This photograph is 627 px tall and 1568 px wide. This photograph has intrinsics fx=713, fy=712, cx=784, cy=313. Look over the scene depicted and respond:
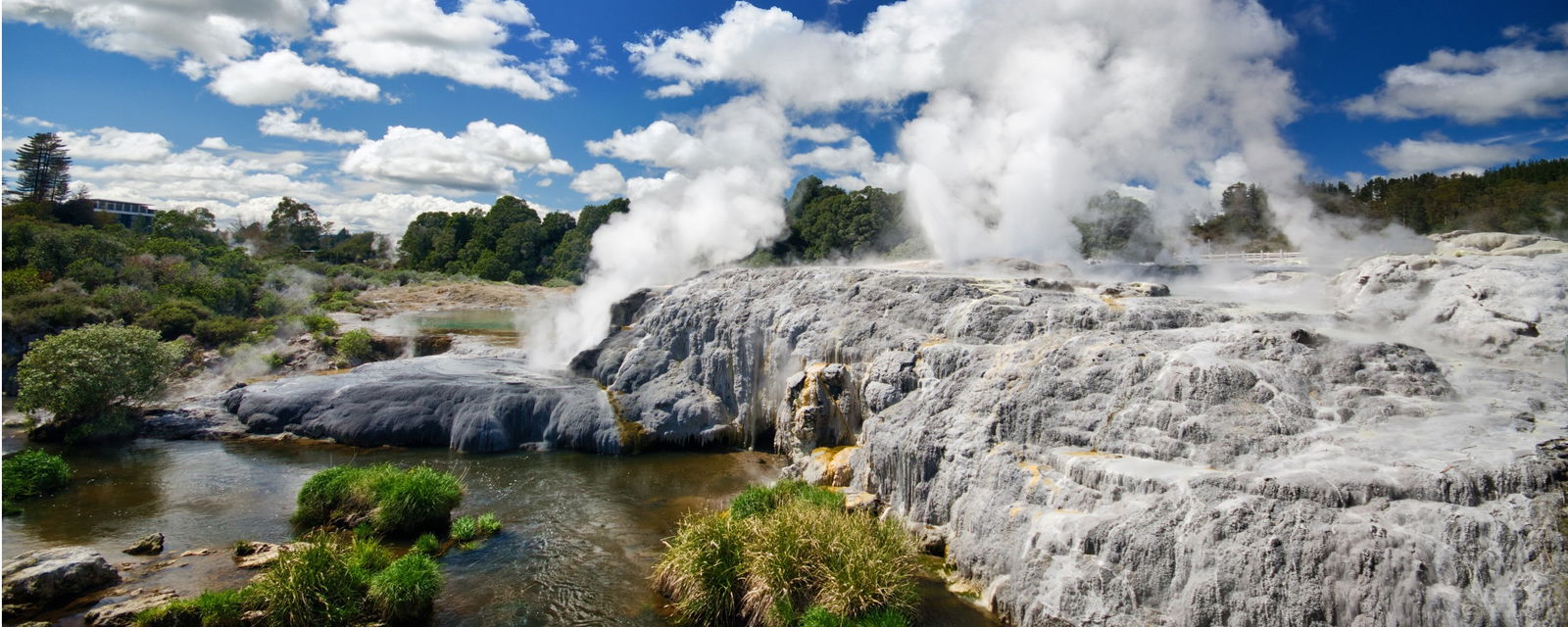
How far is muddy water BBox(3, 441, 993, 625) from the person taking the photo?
12.1 metres

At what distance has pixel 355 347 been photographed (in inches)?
1169

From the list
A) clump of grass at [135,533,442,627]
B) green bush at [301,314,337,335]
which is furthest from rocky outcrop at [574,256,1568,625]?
green bush at [301,314,337,335]

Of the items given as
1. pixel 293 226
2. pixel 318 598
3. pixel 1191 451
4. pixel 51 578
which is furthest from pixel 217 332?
pixel 293 226

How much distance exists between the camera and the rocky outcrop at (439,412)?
2106 cm

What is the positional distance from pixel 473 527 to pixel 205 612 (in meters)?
4.73

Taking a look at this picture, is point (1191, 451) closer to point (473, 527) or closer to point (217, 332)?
point (473, 527)

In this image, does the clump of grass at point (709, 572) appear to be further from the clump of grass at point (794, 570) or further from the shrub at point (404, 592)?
the shrub at point (404, 592)

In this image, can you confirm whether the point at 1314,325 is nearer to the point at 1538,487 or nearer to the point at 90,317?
the point at 1538,487

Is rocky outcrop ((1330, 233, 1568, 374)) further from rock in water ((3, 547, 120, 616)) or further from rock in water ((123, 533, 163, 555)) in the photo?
rock in water ((123, 533, 163, 555))

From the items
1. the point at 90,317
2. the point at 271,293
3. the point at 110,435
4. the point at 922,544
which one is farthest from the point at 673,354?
the point at 271,293

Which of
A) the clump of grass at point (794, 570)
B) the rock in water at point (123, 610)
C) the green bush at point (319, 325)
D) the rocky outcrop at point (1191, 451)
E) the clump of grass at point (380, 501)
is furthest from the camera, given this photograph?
the green bush at point (319, 325)

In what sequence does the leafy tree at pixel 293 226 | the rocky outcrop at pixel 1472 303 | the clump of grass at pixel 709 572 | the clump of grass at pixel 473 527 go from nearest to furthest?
the clump of grass at pixel 709 572 → the rocky outcrop at pixel 1472 303 → the clump of grass at pixel 473 527 → the leafy tree at pixel 293 226

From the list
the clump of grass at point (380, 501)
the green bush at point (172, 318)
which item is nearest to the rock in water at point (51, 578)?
the clump of grass at point (380, 501)

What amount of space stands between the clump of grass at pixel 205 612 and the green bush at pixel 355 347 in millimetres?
20953
